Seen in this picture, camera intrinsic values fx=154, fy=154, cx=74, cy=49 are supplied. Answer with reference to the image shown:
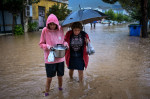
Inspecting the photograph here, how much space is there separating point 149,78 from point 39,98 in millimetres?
2842

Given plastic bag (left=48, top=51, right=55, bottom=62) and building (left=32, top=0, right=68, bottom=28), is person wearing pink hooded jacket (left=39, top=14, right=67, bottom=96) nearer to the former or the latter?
plastic bag (left=48, top=51, right=55, bottom=62)

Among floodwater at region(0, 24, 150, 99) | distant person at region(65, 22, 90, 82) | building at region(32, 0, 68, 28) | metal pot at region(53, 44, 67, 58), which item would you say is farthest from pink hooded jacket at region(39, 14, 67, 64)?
building at region(32, 0, 68, 28)

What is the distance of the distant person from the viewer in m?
3.33

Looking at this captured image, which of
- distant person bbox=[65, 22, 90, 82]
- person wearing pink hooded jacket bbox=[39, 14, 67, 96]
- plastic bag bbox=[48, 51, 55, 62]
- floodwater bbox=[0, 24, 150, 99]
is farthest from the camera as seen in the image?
distant person bbox=[65, 22, 90, 82]

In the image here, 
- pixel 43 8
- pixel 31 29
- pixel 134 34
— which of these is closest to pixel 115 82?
pixel 134 34

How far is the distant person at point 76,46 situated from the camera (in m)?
3.33

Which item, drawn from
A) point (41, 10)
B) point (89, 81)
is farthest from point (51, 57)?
point (41, 10)

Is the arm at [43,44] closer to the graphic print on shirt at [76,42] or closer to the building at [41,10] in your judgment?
the graphic print on shirt at [76,42]

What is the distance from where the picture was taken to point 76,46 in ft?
11.0

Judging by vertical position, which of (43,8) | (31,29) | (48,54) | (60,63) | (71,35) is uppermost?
(43,8)

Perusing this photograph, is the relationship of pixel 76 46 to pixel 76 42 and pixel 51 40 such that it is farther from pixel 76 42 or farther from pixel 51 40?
pixel 51 40

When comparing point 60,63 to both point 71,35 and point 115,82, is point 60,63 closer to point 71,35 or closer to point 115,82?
point 71,35

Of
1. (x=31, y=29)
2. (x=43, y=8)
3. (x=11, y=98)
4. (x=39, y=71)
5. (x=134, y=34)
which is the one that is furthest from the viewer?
(x=43, y=8)

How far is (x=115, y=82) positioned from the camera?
3.81m
